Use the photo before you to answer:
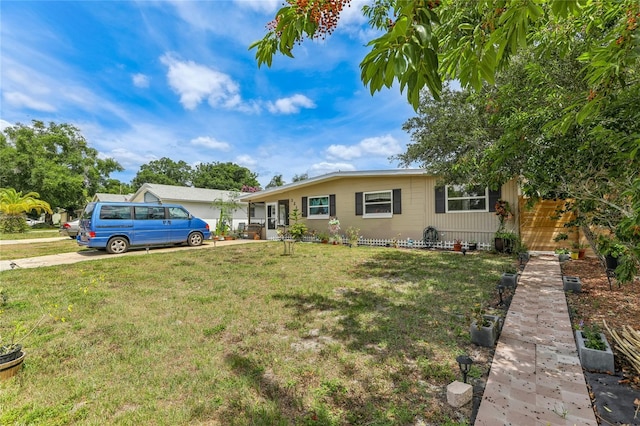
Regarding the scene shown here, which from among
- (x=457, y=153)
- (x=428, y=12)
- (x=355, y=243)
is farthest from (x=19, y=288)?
(x=457, y=153)

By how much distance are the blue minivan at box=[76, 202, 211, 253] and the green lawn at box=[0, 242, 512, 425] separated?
3.57 meters

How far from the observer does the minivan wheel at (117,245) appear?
32.3 feet

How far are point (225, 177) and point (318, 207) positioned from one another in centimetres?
3354

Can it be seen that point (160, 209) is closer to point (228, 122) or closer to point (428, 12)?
point (228, 122)

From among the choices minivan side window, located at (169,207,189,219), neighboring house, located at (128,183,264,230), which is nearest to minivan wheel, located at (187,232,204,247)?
minivan side window, located at (169,207,189,219)

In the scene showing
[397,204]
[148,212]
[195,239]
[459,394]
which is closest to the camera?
[459,394]

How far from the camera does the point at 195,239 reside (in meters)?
12.5

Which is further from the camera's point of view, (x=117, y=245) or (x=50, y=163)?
(x=50, y=163)

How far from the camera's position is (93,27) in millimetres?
5133

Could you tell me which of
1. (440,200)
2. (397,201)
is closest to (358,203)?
(397,201)

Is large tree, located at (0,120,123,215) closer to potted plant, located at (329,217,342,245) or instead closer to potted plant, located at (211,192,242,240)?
potted plant, located at (211,192,242,240)

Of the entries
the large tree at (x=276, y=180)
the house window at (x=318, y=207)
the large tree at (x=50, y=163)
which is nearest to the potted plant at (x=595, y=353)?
the house window at (x=318, y=207)

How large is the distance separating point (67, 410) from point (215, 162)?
159ft

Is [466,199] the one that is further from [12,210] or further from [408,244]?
[12,210]
